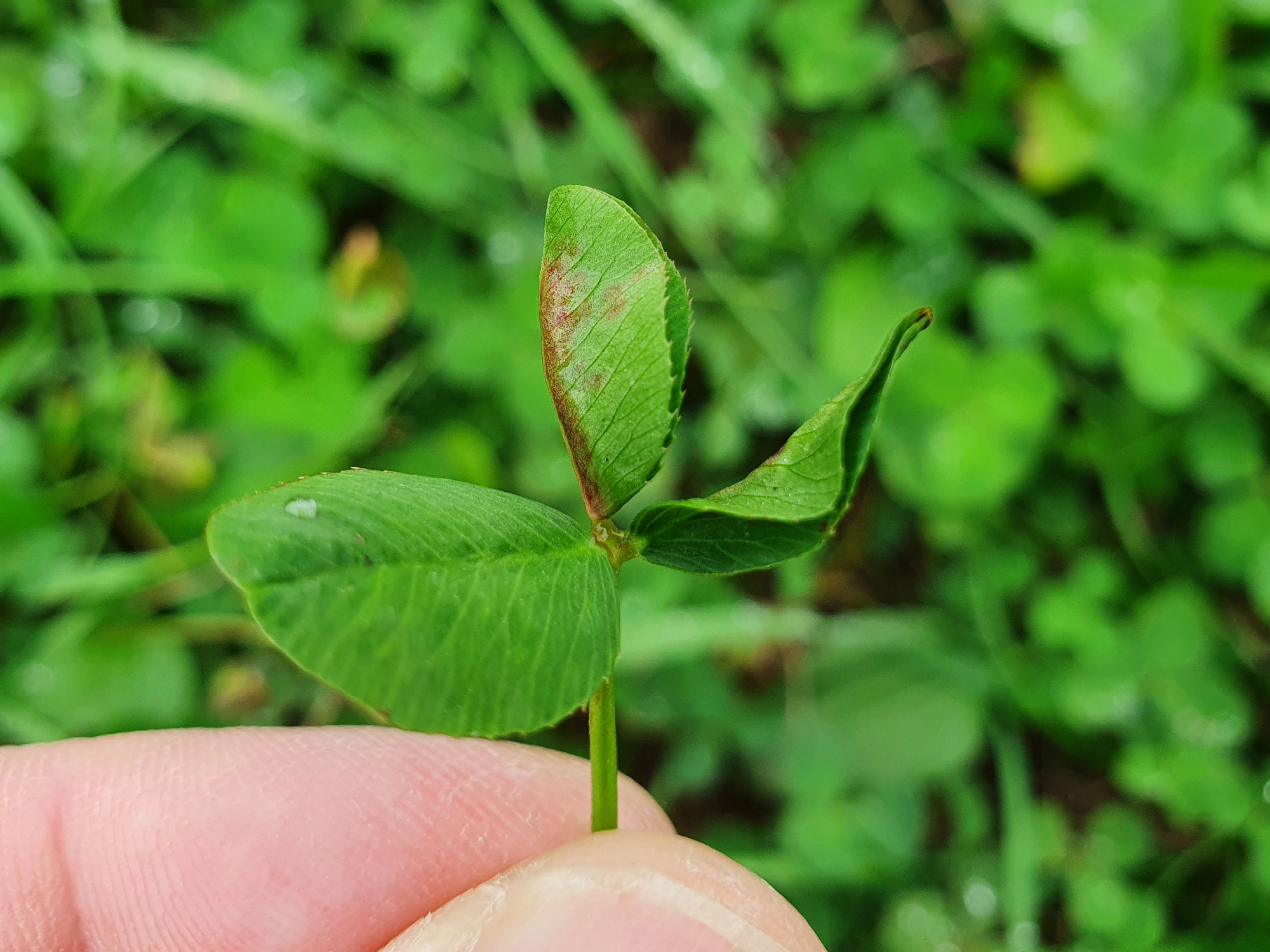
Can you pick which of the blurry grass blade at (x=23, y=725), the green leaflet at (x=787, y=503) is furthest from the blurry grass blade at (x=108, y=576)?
the green leaflet at (x=787, y=503)

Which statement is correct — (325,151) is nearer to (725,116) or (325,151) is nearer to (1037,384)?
(725,116)

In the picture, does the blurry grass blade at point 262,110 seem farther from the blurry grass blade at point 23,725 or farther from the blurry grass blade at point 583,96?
the blurry grass blade at point 23,725

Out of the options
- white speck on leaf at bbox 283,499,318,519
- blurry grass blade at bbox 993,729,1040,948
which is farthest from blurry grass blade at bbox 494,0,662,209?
white speck on leaf at bbox 283,499,318,519

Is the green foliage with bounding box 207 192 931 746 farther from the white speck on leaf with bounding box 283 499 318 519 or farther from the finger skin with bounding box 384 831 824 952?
the finger skin with bounding box 384 831 824 952

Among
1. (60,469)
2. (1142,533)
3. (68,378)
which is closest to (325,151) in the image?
(68,378)

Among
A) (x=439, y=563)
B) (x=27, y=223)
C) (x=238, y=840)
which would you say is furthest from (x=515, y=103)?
(x=439, y=563)

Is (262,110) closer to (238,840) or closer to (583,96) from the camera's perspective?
(583,96)
